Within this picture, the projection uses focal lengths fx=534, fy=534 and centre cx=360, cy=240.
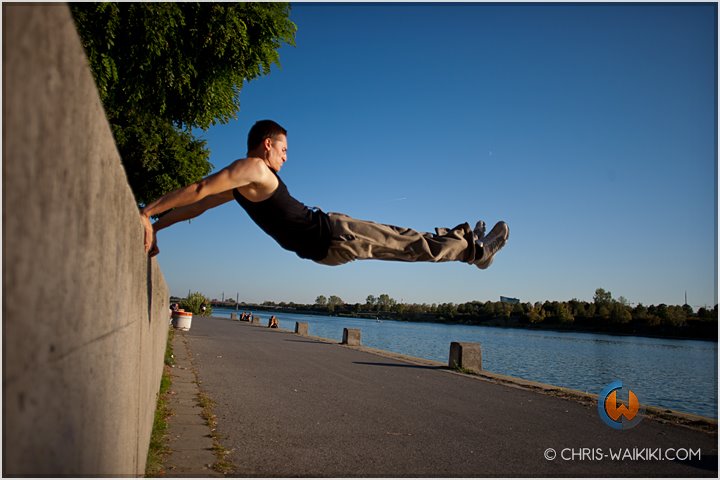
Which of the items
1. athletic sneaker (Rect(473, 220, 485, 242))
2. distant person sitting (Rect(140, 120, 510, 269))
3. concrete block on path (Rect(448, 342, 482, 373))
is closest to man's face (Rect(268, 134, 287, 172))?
distant person sitting (Rect(140, 120, 510, 269))

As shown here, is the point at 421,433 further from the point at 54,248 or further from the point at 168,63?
the point at 168,63

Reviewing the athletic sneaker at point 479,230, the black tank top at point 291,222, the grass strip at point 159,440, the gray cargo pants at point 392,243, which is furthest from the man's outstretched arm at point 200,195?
the athletic sneaker at point 479,230

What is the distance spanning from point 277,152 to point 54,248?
288 cm

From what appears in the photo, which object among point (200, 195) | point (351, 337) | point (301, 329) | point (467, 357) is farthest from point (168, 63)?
point (301, 329)

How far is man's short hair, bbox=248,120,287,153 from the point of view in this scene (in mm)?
4004

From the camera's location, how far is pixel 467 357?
44.8 ft

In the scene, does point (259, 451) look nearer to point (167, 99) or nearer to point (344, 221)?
point (344, 221)

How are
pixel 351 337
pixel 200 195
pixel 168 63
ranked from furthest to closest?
pixel 351 337 → pixel 168 63 → pixel 200 195

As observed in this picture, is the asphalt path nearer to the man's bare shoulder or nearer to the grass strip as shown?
the grass strip

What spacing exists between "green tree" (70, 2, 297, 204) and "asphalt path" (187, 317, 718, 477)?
196 inches

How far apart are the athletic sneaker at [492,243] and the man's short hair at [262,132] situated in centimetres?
234

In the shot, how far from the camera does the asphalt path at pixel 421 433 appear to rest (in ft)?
16.8

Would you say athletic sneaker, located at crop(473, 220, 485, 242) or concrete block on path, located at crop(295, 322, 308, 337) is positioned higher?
athletic sneaker, located at crop(473, 220, 485, 242)

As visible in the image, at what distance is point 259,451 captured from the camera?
5.16 meters
